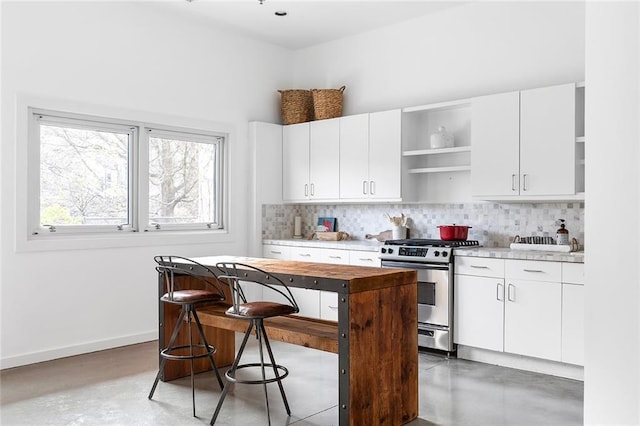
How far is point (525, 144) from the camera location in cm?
473

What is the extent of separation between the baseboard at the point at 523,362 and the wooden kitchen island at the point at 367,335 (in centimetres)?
149

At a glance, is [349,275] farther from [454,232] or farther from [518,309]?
[454,232]

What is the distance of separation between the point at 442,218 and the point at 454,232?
19.8 inches

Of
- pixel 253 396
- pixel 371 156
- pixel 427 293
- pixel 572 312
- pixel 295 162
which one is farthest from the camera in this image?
pixel 295 162

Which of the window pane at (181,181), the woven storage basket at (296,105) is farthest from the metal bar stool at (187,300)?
the woven storage basket at (296,105)

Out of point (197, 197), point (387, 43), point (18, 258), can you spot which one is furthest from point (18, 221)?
point (387, 43)

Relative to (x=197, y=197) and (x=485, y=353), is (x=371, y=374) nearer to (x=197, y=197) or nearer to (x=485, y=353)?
(x=485, y=353)

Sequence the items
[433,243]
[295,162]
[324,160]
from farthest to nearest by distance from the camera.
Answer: [295,162] → [324,160] → [433,243]

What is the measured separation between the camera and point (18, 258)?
15.2 feet

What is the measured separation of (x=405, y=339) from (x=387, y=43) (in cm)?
374

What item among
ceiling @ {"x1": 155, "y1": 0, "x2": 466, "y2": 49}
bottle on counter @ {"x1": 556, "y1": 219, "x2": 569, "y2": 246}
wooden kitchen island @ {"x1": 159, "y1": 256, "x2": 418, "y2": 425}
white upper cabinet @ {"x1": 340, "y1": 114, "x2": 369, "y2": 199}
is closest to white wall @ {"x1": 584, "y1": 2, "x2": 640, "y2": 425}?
wooden kitchen island @ {"x1": 159, "y1": 256, "x2": 418, "y2": 425}

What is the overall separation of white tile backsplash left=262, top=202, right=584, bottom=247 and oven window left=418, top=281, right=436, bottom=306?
30.5 inches

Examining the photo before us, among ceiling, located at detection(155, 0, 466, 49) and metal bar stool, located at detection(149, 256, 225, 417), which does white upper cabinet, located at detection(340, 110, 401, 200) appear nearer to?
ceiling, located at detection(155, 0, 466, 49)

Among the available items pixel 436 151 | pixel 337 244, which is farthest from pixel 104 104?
pixel 436 151
